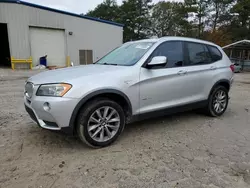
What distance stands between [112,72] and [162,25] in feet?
143

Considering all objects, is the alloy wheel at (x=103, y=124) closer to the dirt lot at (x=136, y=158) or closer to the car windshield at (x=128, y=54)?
the dirt lot at (x=136, y=158)

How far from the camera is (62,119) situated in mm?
2602

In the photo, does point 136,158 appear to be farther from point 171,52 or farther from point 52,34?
point 52,34

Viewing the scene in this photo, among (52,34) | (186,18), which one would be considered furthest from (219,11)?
(52,34)

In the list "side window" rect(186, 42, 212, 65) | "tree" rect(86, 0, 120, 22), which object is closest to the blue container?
"side window" rect(186, 42, 212, 65)

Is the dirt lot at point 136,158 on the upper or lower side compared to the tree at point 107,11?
→ lower

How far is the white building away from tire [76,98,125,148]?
1464 cm

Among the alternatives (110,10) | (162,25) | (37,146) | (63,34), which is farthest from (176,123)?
(110,10)

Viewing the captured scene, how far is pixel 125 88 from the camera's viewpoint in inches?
118

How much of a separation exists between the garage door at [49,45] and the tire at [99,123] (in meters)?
14.8

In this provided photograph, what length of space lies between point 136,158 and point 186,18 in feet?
123

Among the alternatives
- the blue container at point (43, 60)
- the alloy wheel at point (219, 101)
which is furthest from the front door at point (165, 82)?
the blue container at point (43, 60)

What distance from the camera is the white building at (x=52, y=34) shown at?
1462cm

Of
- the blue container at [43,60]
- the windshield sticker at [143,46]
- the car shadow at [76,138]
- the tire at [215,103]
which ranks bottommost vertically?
the car shadow at [76,138]
